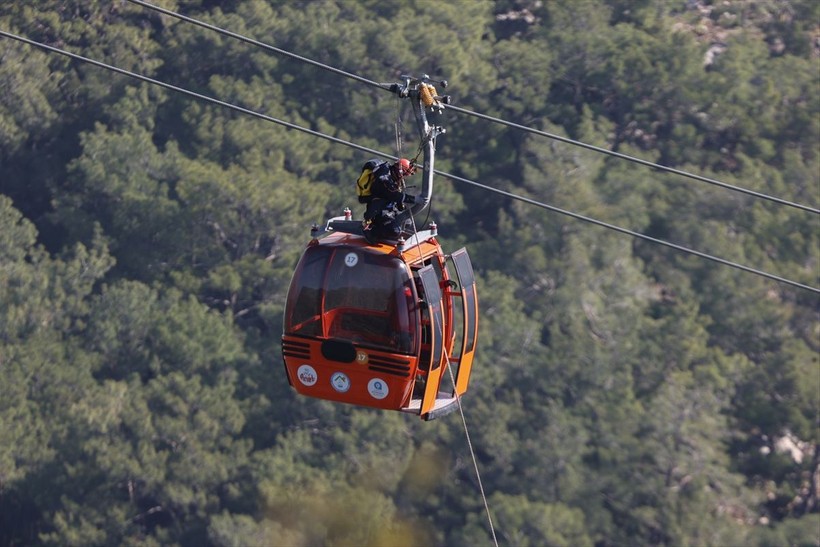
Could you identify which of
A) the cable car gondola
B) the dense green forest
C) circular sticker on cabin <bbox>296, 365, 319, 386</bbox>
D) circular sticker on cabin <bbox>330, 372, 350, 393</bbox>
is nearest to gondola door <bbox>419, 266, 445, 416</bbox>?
the cable car gondola

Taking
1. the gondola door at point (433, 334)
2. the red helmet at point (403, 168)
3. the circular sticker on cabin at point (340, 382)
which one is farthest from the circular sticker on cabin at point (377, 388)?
the red helmet at point (403, 168)

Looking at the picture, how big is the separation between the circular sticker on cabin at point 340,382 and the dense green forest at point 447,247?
54.9 feet

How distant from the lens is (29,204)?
32125 mm

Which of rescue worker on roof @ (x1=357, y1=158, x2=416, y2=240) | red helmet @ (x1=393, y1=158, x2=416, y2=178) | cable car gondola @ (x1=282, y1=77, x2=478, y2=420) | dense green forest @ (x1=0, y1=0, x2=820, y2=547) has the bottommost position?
dense green forest @ (x1=0, y1=0, x2=820, y2=547)

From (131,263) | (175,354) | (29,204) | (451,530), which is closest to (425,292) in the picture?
(451,530)

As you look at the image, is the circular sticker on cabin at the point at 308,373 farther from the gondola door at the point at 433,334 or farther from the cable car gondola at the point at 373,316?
the gondola door at the point at 433,334

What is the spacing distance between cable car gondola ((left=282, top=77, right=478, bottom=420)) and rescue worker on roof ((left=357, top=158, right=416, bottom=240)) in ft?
0.24

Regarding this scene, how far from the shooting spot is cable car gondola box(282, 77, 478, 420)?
9.42 m

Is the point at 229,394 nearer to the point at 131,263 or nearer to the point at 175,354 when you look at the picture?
the point at 175,354

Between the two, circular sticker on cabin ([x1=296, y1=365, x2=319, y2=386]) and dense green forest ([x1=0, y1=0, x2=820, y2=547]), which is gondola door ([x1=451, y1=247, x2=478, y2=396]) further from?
dense green forest ([x1=0, y1=0, x2=820, y2=547])

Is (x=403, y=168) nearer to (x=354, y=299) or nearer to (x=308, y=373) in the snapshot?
(x=354, y=299)

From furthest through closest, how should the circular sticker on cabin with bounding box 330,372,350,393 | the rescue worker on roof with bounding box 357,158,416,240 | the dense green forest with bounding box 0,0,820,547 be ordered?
the dense green forest with bounding box 0,0,820,547, the circular sticker on cabin with bounding box 330,372,350,393, the rescue worker on roof with bounding box 357,158,416,240

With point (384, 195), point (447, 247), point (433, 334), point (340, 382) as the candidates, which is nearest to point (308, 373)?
point (340, 382)

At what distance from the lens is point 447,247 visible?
29109 mm
